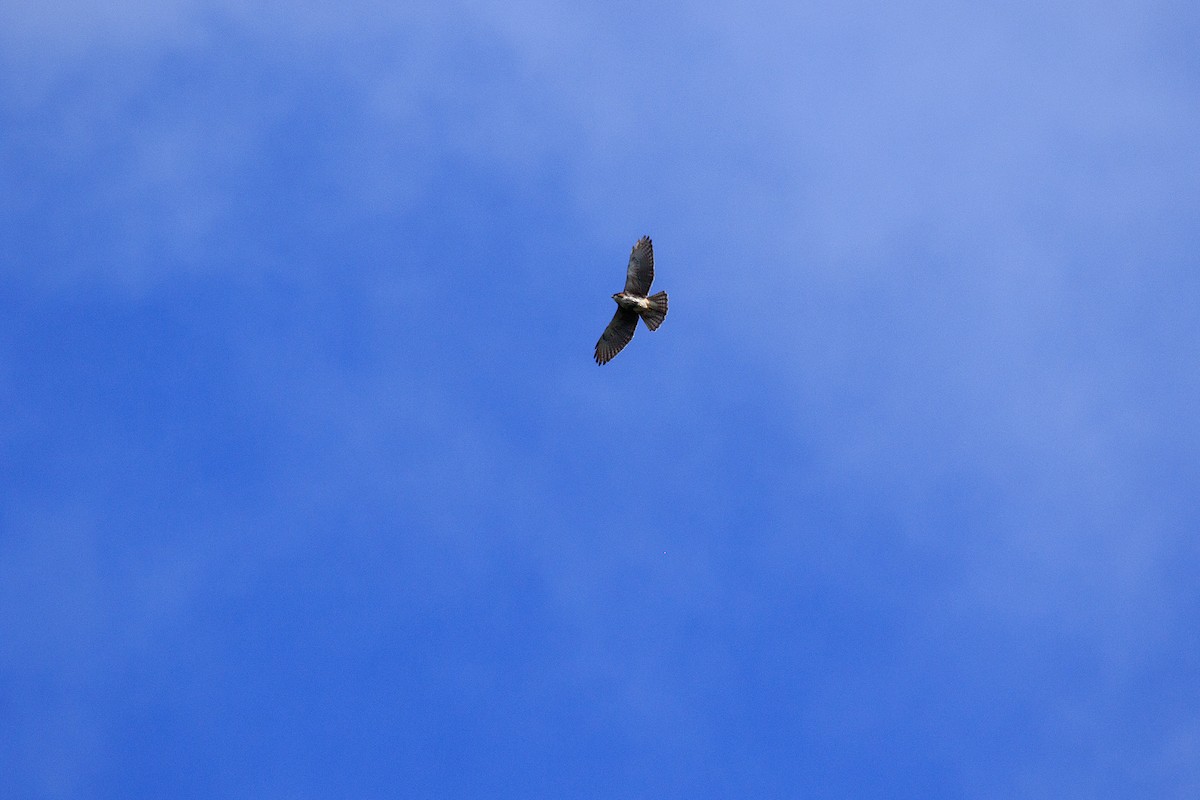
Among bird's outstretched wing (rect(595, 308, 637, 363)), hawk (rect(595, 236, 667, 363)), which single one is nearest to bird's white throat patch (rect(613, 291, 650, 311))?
hawk (rect(595, 236, 667, 363))

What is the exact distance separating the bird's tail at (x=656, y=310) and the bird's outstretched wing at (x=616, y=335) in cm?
59

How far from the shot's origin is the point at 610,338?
140 ft

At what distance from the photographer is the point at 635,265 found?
4125 centimetres

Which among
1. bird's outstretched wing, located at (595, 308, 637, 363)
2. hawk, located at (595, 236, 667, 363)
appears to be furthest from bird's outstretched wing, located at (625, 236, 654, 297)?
bird's outstretched wing, located at (595, 308, 637, 363)

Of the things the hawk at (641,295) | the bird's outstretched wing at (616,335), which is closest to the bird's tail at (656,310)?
the hawk at (641,295)

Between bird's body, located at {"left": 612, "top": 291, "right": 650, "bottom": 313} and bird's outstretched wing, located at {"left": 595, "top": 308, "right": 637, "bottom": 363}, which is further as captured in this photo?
bird's outstretched wing, located at {"left": 595, "top": 308, "right": 637, "bottom": 363}

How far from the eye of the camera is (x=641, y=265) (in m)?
41.2

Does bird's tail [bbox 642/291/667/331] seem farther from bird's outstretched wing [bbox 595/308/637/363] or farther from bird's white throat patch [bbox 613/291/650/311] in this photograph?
bird's outstretched wing [bbox 595/308/637/363]

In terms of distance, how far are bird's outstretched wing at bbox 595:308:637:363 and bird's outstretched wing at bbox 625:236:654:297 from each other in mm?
1049

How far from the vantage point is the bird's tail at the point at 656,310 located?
41469 mm

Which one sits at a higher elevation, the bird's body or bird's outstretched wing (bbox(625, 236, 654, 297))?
bird's outstretched wing (bbox(625, 236, 654, 297))

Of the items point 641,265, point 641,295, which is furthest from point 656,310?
point 641,265

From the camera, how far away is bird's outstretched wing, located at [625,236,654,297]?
135 feet

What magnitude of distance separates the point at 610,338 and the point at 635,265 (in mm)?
2564
